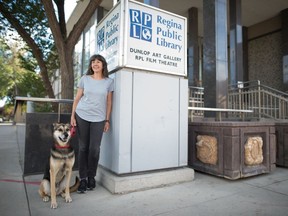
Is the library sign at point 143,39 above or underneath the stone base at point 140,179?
above

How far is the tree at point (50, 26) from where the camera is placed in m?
7.02

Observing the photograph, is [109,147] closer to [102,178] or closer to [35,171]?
[102,178]

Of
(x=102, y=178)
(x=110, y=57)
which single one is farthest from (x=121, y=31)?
(x=102, y=178)

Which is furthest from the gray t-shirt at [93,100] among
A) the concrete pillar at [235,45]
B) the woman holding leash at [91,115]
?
the concrete pillar at [235,45]

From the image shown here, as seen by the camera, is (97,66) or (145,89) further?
(145,89)

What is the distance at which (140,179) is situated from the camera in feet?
12.0

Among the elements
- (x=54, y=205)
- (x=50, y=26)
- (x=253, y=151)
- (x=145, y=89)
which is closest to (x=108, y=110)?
(x=145, y=89)

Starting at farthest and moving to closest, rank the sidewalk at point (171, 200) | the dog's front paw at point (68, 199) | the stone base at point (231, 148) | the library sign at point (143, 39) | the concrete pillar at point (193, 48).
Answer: the concrete pillar at point (193, 48) → the stone base at point (231, 148) → the library sign at point (143, 39) → the dog's front paw at point (68, 199) → the sidewalk at point (171, 200)

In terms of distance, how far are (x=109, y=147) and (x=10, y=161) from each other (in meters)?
3.18

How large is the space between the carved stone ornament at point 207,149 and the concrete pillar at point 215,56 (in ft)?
8.17

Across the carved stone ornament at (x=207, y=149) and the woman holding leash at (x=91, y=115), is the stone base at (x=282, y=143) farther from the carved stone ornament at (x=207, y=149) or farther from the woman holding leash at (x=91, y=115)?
the woman holding leash at (x=91, y=115)

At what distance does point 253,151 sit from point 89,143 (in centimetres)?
281

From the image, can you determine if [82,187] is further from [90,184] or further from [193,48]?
[193,48]

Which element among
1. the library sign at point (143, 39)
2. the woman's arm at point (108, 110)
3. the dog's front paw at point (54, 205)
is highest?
the library sign at point (143, 39)
